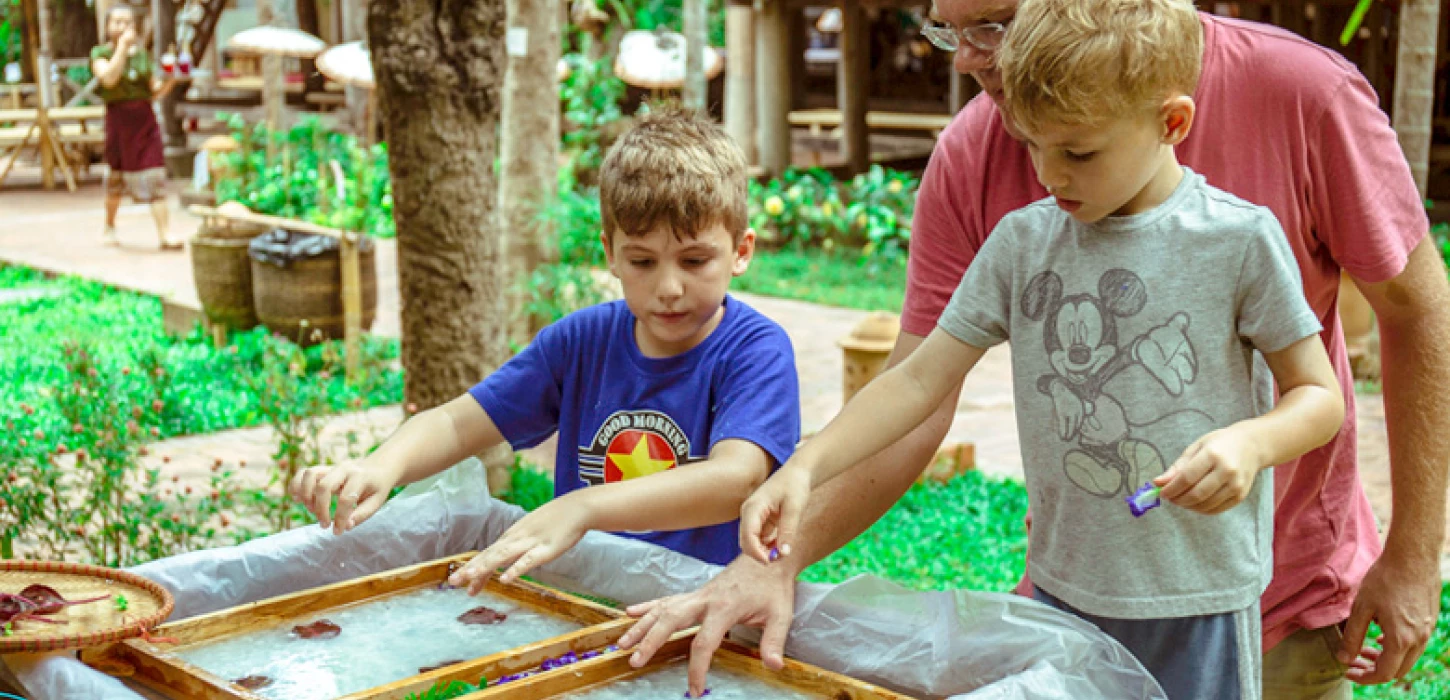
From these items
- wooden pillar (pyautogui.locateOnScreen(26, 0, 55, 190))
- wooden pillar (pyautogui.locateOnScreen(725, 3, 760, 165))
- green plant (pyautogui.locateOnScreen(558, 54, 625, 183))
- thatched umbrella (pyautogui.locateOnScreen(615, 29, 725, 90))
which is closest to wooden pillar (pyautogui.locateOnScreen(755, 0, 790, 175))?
wooden pillar (pyautogui.locateOnScreen(725, 3, 760, 165))

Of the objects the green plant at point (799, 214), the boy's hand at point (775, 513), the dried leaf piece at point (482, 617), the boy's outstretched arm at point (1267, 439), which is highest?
the boy's outstretched arm at point (1267, 439)

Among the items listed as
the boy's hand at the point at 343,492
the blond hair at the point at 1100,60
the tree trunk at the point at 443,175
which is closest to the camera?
the blond hair at the point at 1100,60

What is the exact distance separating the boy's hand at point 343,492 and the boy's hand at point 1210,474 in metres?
0.95

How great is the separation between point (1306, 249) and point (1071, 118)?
0.49 meters

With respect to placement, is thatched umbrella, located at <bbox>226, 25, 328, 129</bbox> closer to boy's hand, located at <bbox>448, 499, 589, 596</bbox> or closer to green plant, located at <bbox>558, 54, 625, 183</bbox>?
green plant, located at <bbox>558, 54, 625, 183</bbox>

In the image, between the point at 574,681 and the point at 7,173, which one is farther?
the point at 7,173

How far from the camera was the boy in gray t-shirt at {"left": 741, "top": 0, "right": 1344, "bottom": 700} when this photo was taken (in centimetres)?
145

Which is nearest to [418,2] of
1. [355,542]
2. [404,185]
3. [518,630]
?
[404,185]

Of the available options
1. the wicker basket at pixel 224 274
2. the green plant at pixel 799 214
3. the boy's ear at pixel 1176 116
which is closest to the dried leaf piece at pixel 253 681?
the boy's ear at pixel 1176 116

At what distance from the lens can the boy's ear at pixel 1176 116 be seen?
58.2 inches

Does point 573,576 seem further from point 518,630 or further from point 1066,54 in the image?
point 1066,54

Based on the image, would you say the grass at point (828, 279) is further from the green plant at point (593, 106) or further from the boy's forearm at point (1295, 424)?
the boy's forearm at point (1295, 424)

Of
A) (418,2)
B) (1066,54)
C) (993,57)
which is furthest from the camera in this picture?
(418,2)

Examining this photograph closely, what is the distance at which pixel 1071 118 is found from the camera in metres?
1.45
